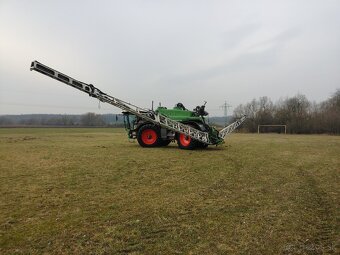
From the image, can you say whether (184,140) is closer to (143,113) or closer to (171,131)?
(171,131)

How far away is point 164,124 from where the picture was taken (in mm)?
16859

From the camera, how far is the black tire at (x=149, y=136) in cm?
1788

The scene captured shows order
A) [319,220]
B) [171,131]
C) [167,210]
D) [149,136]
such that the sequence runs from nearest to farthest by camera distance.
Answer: [319,220]
[167,210]
[171,131]
[149,136]

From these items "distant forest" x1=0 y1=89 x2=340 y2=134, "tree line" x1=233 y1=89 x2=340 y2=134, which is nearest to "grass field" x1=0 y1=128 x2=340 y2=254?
"distant forest" x1=0 y1=89 x2=340 y2=134

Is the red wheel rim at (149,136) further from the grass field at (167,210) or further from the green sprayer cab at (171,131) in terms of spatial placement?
the grass field at (167,210)

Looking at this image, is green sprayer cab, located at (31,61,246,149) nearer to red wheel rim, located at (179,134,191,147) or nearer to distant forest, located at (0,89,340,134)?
red wheel rim, located at (179,134,191,147)

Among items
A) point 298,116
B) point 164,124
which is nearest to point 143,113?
point 164,124

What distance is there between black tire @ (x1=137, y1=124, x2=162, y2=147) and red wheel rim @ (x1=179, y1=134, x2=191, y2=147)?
4.07ft

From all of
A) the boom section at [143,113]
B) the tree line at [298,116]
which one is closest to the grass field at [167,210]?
the boom section at [143,113]

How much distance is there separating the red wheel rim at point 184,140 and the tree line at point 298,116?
141 ft

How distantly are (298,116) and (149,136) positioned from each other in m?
49.5

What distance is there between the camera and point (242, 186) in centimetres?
831

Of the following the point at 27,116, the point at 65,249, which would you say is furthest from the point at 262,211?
the point at 27,116

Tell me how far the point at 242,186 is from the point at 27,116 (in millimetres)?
→ 124808
